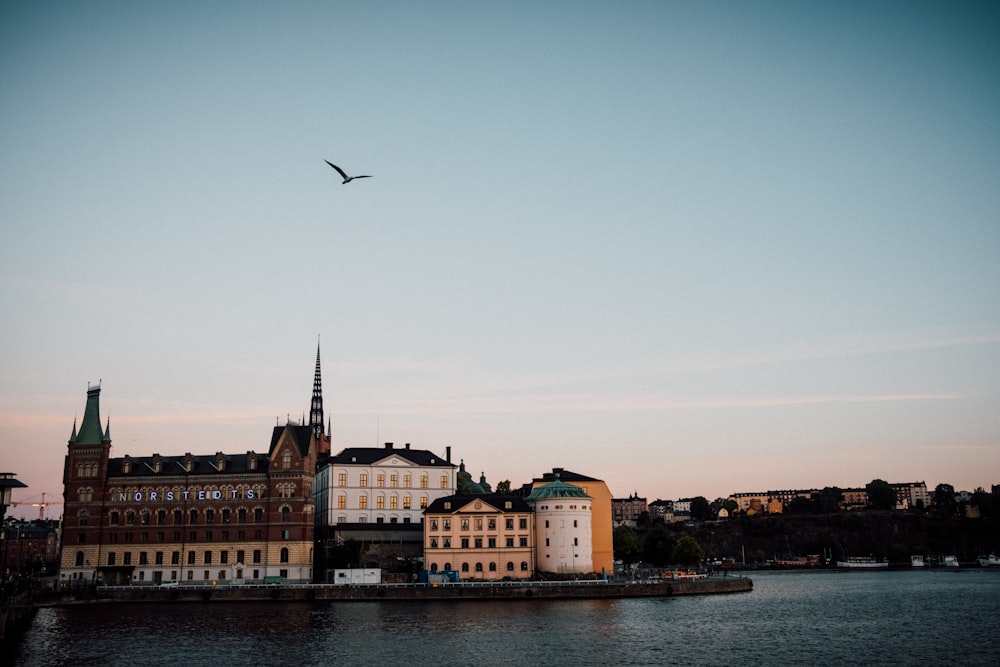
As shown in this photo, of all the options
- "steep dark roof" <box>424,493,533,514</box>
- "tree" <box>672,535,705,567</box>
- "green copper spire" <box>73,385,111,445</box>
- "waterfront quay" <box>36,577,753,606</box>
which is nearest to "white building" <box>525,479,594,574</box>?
"steep dark roof" <box>424,493,533,514</box>

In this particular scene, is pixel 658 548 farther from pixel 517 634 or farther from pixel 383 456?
pixel 517 634

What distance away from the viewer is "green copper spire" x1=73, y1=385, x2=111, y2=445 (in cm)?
10800

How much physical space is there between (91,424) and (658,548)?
3384 inches

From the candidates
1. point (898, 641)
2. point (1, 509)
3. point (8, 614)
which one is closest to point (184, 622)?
point (8, 614)

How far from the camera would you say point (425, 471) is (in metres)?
121

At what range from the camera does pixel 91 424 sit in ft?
358

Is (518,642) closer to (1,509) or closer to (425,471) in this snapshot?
(1,509)

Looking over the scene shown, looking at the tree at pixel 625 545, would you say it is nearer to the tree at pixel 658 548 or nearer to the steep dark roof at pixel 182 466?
the tree at pixel 658 548

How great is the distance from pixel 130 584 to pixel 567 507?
5363 cm

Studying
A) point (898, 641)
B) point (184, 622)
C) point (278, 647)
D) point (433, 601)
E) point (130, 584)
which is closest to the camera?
point (278, 647)

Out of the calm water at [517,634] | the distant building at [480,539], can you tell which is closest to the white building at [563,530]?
the distant building at [480,539]

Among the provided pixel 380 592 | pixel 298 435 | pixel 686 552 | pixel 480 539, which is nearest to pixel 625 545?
pixel 686 552

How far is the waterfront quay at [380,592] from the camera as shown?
93062mm

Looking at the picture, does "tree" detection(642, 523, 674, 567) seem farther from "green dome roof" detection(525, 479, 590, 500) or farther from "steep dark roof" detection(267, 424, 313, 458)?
"steep dark roof" detection(267, 424, 313, 458)
